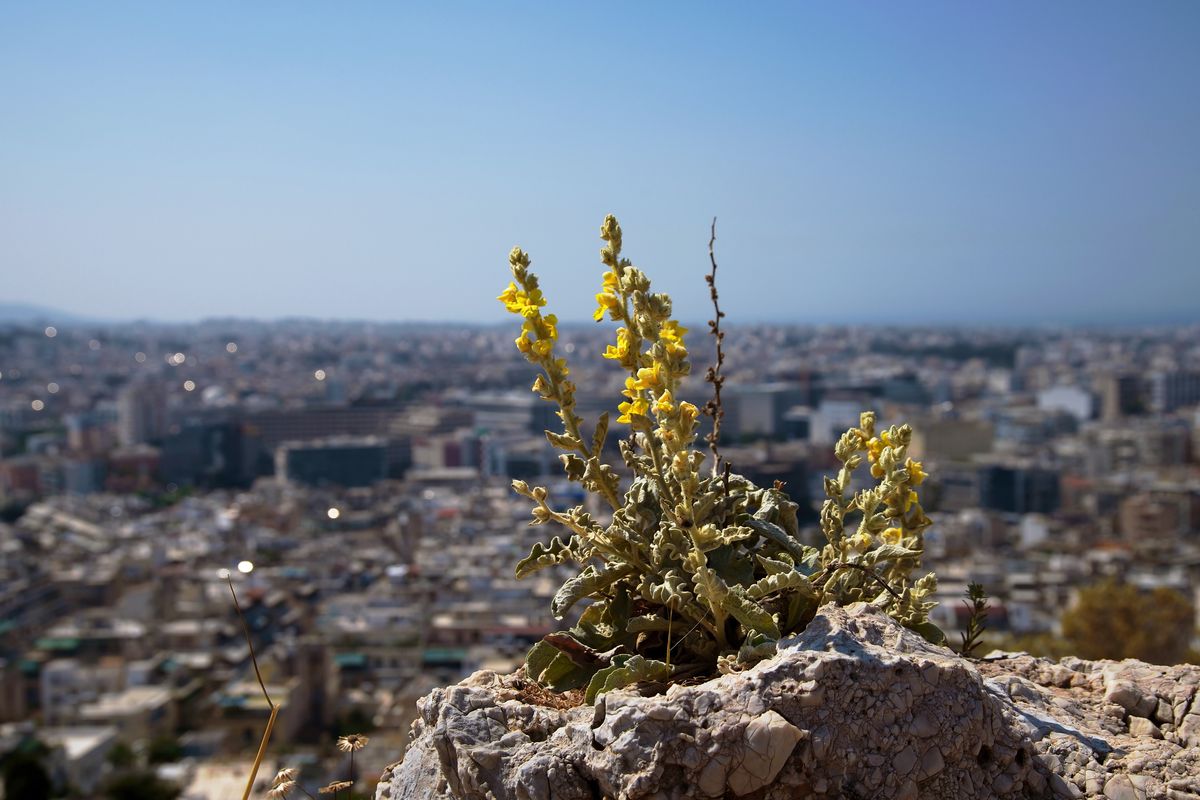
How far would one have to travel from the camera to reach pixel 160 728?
1014 inches

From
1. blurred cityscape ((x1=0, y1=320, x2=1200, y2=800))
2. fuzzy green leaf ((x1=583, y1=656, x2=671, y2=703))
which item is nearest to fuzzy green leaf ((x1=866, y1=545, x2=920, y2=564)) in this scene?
fuzzy green leaf ((x1=583, y1=656, x2=671, y2=703))

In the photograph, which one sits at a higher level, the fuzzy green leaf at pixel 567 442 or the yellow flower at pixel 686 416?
the yellow flower at pixel 686 416

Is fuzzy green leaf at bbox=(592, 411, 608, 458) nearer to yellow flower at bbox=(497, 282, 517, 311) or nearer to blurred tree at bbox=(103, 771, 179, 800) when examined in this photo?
yellow flower at bbox=(497, 282, 517, 311)

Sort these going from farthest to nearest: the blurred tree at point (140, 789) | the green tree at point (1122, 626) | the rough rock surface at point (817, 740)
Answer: the blurred tree at point (140, 789)
the green tree at point (1122, 626)
the rough rock surface at point (817, 740)

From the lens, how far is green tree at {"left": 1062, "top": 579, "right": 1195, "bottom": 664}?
1495 cm

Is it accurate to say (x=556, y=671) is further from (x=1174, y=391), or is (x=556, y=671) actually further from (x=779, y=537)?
(x=1174, y=391)

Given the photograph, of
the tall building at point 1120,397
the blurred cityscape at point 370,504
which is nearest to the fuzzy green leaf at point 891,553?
the blurred cityscape at point 370,504

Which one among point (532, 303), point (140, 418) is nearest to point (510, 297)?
point (532, 303)

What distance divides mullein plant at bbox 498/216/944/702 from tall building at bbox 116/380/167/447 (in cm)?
6703

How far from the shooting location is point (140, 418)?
66562 mm

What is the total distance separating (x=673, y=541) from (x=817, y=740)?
0.39 meters

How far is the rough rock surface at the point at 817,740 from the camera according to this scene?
57.1 inches

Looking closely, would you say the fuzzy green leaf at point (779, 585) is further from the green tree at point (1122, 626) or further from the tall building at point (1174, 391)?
the tall building at point (1174, 391)

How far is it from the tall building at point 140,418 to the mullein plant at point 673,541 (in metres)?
67.0
